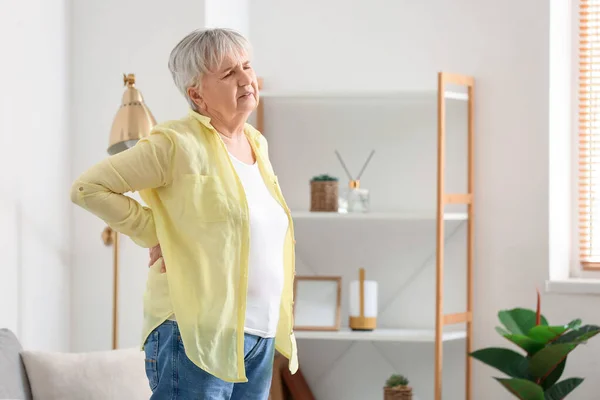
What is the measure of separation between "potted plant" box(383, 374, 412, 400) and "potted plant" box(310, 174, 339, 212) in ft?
2.14

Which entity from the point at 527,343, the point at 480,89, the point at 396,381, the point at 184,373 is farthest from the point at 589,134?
the point at 184,373

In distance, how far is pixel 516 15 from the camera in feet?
10.7

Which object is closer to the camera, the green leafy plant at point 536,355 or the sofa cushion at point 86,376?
the sofa cushion at point 86,376

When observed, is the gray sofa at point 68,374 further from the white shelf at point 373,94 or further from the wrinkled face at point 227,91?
the white shelf at point 373,94

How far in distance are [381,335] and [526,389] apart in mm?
572

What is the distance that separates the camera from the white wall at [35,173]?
2.58m

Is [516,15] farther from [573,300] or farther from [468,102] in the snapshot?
[573,300]

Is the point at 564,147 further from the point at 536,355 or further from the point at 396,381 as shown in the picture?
the point at 396,381

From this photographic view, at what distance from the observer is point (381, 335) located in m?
3.13

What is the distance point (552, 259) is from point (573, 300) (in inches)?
6.6

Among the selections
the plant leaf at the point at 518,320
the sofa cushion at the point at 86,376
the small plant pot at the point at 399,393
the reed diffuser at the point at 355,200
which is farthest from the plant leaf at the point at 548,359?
the sofa cushion at the point at 86,376

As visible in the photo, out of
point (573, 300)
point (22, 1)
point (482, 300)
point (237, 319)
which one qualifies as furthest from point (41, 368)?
point (573, 300)

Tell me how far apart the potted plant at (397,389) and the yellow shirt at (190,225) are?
5.19ft

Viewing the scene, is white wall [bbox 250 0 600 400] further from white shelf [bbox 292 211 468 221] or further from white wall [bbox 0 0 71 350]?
white wall [bbox 0 0 71 350]
